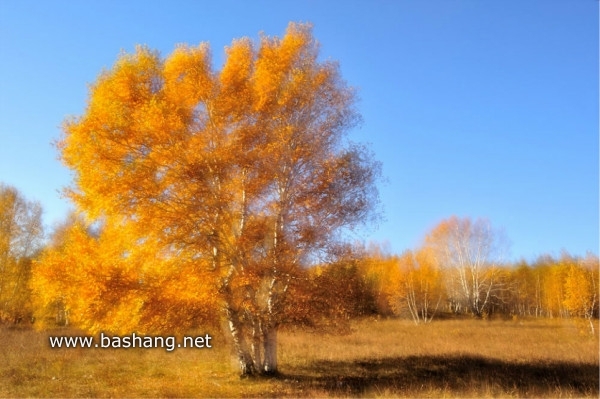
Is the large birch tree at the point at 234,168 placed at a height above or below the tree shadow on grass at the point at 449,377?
above

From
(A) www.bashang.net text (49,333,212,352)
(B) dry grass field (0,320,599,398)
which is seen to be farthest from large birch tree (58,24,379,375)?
(A) www.bashang.net text (49,333,212,352)

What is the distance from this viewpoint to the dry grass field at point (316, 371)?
41.1 ft

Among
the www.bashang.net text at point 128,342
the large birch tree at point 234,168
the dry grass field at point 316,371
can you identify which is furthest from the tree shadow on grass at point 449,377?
the www.bashang.net text at point 128,342

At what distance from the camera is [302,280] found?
44.4ft

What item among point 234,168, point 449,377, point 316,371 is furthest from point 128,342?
point 449,377

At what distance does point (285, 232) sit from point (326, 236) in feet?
4.25

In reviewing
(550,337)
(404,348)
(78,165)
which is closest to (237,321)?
(78,165)

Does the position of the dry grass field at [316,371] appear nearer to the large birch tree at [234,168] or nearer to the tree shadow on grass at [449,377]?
the tree shadow on grass at [449,377]

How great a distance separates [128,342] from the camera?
19406 millimetres

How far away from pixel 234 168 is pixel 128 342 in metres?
10.7

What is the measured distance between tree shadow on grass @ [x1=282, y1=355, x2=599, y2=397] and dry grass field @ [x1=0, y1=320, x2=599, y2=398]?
3 cm

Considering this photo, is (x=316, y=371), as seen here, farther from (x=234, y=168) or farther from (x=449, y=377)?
(x=234, y=168)

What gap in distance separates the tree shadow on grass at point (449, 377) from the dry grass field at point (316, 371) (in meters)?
0.03

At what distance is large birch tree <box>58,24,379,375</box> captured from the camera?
12.3m
